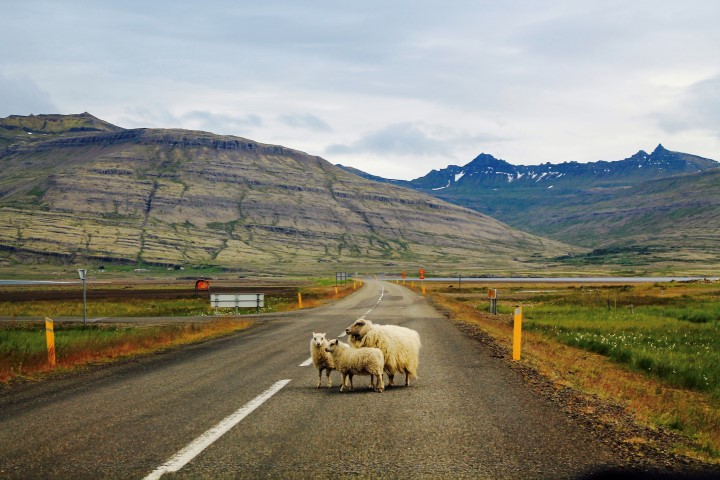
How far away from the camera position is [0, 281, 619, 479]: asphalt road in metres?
6.86

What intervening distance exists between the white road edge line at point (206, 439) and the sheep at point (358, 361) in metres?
1.40

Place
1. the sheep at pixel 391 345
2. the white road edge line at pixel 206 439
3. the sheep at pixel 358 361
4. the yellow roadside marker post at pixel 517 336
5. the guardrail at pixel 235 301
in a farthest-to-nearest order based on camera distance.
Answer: the guardrail at pixel 235 301
the yellow roadside marker post at pixel 517 336
the sheep at pixel 391 345
the sheep at pixel 358 361
the white road edge line at pixel 206 439

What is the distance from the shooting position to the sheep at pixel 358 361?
39.1 feet

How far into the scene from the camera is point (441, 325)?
28.9 meters

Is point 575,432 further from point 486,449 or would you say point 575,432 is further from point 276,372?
point 276,372

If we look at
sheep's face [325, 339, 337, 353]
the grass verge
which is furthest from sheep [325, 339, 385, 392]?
the grass verge

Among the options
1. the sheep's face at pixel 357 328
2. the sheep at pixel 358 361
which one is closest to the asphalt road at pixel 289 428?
the sheep at pixel 358 361

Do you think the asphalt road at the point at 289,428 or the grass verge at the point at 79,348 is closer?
the asphalt road at the point at 289,428

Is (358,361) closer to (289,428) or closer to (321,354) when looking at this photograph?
(321,354)

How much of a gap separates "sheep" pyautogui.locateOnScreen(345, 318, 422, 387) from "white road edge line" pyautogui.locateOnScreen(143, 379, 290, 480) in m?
2.26

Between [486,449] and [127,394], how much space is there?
7394 mm

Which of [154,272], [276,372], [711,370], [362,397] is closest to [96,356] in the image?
[276,372]

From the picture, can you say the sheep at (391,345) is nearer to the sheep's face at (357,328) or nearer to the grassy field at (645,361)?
the sheep's face at (357,328)

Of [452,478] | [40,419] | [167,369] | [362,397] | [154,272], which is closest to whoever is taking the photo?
[452,478]
